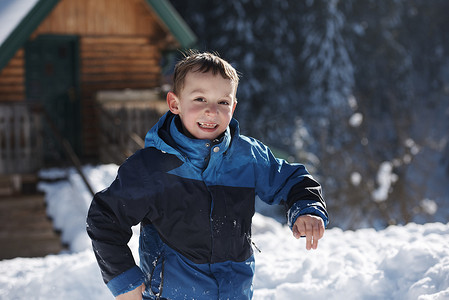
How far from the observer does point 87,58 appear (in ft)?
38.1

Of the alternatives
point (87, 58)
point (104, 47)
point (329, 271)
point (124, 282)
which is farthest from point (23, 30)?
point (124, 282)

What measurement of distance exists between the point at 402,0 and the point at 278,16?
840 centimetres

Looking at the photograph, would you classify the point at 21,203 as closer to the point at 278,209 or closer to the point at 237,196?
the point at 237,196

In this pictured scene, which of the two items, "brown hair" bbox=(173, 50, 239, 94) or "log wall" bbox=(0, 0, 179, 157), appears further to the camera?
"log wall" bbox=(0, 0, 179, 157)

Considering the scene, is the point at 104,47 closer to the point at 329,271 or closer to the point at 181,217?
the point at 329,271

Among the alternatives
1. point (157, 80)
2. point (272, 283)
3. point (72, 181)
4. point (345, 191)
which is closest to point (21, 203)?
point (72, 181)

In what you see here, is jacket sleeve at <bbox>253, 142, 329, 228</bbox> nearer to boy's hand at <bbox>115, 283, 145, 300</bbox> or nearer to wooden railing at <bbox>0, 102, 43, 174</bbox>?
boy's hand at <bbox>115, 283, 145, 300</bbox>

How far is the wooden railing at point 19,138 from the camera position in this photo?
9.55 m

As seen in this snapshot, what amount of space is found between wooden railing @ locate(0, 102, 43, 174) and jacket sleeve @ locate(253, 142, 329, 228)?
7.58m

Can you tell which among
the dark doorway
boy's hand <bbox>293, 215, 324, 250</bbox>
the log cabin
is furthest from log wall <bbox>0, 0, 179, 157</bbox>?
boy's hand <bbox>293, 215, 324, 250</bbox>

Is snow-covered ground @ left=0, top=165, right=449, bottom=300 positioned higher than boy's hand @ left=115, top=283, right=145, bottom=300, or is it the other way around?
boy's hand @ left=115, top=283, right=145, bottom=300

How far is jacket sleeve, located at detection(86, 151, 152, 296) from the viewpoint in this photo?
250 cm

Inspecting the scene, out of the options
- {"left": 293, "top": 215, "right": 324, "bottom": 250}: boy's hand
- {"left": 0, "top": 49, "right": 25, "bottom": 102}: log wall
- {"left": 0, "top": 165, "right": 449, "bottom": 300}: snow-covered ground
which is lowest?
{"left": 0, "top": 165, "right": 449, "bottom": 300}: snow-covered ground

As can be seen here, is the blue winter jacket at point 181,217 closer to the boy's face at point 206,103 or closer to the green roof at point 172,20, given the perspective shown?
the boy's face at point 206,103
